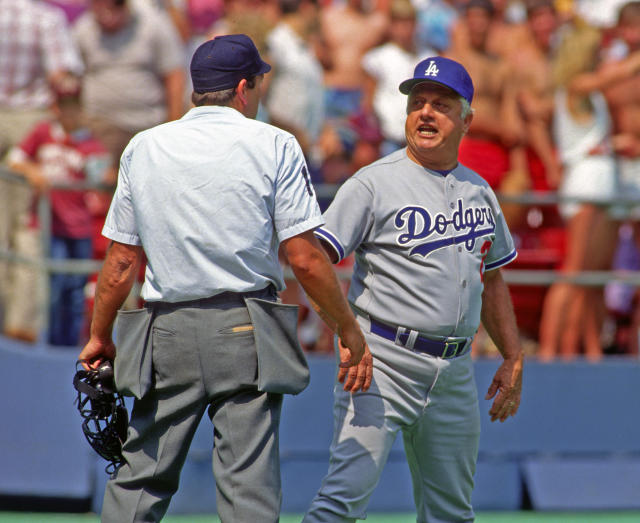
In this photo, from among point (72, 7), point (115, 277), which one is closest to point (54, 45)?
point (72, 7)

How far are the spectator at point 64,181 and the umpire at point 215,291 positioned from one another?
10.4 feet

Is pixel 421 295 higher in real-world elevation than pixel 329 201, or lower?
lower

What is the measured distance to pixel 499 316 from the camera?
450cm

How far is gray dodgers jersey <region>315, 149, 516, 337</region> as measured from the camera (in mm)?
4148

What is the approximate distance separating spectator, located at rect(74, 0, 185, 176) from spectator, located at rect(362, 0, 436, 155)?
1.62 meters

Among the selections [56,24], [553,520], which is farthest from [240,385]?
[56,24]

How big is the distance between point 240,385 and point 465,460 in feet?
3.51

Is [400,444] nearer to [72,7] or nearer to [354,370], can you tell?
[354,370]

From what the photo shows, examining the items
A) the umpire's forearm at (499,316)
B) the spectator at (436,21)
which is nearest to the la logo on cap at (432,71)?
the umpire's forearm at (499,316)

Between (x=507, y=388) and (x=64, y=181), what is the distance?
3604 millimetres

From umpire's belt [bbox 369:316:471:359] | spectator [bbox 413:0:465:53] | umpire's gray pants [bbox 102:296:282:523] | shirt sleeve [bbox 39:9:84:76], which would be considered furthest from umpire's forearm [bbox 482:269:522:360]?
spectator [bbox 413:0:465:53]

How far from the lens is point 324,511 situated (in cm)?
395

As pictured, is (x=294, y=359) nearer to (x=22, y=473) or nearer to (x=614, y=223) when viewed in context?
→ (x=22, y=473)

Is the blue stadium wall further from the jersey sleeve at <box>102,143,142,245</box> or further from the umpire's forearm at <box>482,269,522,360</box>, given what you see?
the jersey sleeve at <box>102,143,142,245</box>
